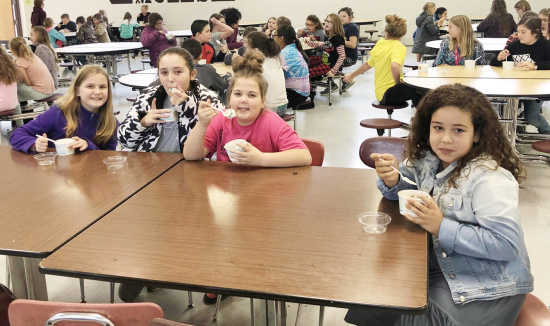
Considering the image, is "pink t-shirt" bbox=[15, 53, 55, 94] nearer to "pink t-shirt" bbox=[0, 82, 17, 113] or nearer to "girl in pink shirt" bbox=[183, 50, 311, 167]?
"pink t-shirt" bbox=[0, 82, 17, 113]

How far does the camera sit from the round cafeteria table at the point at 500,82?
12.2 ft

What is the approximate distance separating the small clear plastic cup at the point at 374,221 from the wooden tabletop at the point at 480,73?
325 cm

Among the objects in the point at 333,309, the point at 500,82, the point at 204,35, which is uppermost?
the point at 204,35

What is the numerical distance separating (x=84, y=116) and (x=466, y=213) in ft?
6.75

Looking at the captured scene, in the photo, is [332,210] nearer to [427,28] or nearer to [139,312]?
[139,312]

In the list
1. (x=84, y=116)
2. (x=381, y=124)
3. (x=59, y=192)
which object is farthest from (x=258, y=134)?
(x=381, y=124)

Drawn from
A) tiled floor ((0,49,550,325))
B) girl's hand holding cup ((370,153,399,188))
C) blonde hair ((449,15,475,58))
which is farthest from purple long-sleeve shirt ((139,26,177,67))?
girl's hand holding cup ((370,153,399,188))

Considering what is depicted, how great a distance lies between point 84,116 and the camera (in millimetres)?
2799

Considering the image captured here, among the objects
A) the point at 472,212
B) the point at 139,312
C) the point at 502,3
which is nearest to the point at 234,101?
the point at 472,212

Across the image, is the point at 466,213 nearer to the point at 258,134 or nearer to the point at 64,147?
the point at 258,134

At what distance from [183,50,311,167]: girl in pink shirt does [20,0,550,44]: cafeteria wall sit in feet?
44.1

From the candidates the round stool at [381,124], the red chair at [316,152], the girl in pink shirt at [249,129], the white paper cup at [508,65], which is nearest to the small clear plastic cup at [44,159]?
the girl in pink shirt at [249,129]

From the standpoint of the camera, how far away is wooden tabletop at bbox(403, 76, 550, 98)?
3678 mm

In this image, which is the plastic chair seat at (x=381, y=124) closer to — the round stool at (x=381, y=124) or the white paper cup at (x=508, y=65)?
the round stool at (x=381, y=124)
